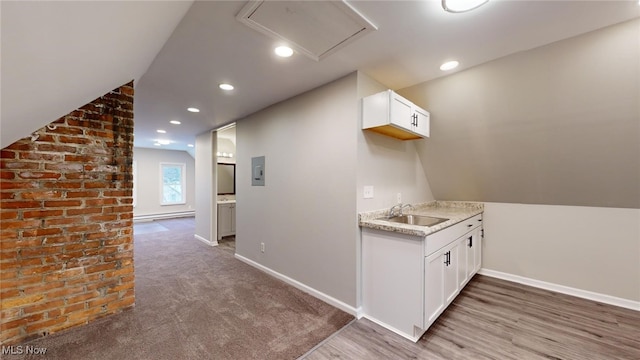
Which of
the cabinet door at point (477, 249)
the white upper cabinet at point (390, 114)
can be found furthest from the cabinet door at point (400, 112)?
the cabinet door at point (477, 249)

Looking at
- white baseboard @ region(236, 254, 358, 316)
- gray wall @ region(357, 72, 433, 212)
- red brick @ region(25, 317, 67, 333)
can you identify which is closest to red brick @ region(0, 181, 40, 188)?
red brick @ region(25, 317, 67, 333)

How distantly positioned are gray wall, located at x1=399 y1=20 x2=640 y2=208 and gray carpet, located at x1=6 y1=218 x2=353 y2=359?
7.82 feet

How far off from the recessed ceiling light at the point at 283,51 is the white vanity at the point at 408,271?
162cm

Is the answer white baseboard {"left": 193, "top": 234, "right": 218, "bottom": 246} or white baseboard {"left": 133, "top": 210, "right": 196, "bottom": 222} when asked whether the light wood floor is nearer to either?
white baseboard {"left": 193, "top": 234, "right": 218, "bottom": 246}

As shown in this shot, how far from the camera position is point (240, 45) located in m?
1.87

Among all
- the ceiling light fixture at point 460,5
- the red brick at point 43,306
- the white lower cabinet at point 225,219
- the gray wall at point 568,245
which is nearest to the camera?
the ceiling light fixture at point 460,5

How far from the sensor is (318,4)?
1429 mm

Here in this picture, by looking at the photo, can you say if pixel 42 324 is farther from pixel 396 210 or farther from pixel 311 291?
pixel 396 210

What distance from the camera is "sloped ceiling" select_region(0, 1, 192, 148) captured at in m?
0.75

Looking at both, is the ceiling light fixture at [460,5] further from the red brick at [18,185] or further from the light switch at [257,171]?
the red brick at [18,185]

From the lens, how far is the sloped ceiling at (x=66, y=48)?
75 centimetres

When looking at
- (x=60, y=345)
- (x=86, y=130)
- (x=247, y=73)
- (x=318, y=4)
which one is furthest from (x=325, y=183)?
(x=60, y=345)

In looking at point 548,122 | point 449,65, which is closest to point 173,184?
point 449,65

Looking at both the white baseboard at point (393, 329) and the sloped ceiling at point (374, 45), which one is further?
the white baseboard at point (393, 329)
